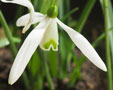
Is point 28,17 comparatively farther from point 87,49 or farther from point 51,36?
point 87,49

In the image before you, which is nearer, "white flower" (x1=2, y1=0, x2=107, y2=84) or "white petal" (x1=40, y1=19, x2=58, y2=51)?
"white flower" (x1=2, y1=0, x2=107, y2=84)

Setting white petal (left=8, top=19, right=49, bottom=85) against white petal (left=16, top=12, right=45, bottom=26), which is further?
white petal (left=16, top=12, right=45, bottom=26)

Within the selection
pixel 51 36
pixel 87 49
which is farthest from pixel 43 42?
pixel 87 49

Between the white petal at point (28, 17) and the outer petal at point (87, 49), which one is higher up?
the white petal at point (28, 17)

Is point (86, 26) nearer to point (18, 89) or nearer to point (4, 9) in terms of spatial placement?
point (4, 9)

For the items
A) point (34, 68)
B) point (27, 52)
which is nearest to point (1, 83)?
point (34, 68)

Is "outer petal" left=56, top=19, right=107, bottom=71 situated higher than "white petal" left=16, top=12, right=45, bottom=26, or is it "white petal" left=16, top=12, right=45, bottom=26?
"white petal" left=16, top=12, right=45, bottom=26

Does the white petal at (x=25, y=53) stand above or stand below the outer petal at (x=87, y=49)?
above

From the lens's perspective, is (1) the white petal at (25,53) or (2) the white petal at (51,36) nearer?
(1) the white petal at (25,53)
